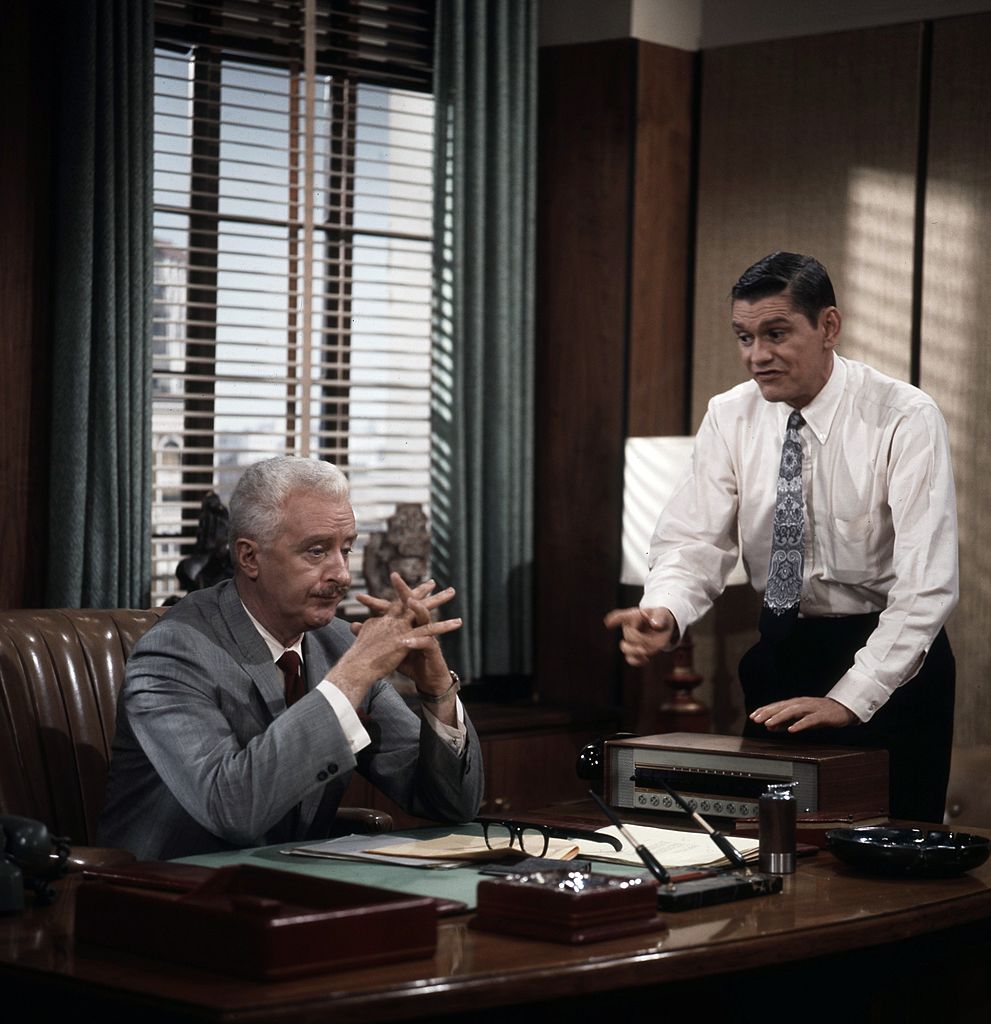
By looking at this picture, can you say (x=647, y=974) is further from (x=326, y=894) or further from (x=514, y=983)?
(x=326, y=894)

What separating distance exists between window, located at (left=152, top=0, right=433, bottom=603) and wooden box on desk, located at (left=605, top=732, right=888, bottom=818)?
2122 mm

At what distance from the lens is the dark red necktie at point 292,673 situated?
2777 mm

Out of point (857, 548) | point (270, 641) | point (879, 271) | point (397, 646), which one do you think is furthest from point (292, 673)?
point (879, 271)

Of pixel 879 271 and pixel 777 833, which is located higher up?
pixel 879 271

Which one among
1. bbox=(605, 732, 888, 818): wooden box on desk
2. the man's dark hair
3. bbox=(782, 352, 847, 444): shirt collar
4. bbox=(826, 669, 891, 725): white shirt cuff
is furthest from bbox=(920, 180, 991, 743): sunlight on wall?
Answer: bbox=(605, 732, 888, 818): wooden box on desk

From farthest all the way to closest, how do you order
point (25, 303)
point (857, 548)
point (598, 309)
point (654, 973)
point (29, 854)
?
point (598, 309), point (25, 303), point (857, 548), point (29, 854), point (654, 973)

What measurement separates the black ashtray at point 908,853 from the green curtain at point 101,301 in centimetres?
240

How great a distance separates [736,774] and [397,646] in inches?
22.5

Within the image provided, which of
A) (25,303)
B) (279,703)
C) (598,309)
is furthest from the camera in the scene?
(598,309)

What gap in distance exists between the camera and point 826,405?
334 cm

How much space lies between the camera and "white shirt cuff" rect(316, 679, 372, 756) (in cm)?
245

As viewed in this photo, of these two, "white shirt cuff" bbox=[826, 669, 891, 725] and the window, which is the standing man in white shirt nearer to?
"white shirt cuff" bbox=[826, 669, 891, 725]

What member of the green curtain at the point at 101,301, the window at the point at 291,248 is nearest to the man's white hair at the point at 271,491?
the green curtain at the point at 101,301

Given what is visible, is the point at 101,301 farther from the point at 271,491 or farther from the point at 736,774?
the point at 736,774
